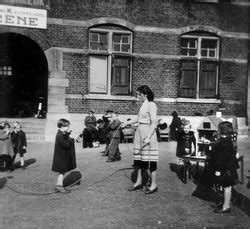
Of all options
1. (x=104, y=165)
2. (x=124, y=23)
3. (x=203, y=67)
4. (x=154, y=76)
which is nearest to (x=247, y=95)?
(x=203, y=67)

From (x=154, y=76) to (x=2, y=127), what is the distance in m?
7.92

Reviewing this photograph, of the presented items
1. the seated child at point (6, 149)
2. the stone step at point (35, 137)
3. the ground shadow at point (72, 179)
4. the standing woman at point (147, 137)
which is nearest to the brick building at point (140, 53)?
the stone step at point (35, 137)

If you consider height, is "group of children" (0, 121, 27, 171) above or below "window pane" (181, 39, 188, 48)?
below

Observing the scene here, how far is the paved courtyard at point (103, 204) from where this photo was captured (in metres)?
5.63

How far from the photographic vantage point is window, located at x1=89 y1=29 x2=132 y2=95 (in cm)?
1550

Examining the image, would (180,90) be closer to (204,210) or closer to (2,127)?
(2,127)

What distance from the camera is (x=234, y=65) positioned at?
658 inches

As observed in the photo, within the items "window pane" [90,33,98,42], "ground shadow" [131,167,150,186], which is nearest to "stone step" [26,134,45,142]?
"window pane" [90,33,98,42]

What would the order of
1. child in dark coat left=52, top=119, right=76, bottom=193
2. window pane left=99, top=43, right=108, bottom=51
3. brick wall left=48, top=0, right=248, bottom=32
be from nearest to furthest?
child in dark coat left=52, top=119, right=76, bottom=193 < brick wall left=48, top=0, right=248, bottom=32 < window pane left=99, top=43, right=108, bottom=51

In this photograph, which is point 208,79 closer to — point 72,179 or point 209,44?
point 209,44

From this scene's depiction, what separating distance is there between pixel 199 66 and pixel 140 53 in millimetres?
2688

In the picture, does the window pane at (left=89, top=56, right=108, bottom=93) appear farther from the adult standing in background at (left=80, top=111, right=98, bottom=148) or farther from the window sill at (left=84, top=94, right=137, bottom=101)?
the adult standing in background at (left=80, top=111, right=98, bottom=148)

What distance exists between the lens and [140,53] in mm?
15703

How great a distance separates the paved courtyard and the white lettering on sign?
7.10 m
